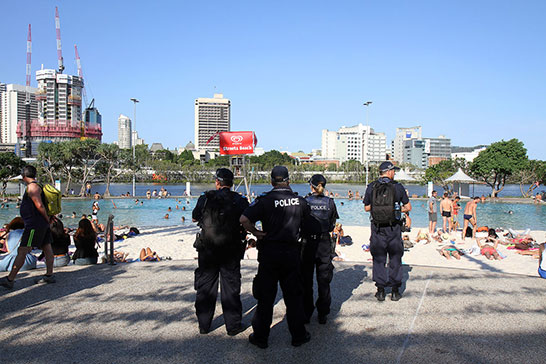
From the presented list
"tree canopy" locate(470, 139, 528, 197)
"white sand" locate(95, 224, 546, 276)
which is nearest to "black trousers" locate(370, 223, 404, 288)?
"white sand" locate(95, 224, 546, 276)

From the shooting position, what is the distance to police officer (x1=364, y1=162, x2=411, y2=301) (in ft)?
18.3

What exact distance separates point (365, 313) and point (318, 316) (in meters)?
0.68

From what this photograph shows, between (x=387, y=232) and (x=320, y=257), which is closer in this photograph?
(x=320, y=257)

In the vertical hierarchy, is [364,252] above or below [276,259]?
below

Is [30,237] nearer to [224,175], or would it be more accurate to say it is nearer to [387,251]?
[224,175]

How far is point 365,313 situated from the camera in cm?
523

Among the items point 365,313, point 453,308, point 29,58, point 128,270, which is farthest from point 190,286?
point 29,58

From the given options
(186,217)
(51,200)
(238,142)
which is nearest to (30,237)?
(51,200)

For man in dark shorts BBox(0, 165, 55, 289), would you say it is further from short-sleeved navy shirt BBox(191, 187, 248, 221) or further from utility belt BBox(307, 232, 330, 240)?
utility belt BBox(307, 232, 330, 240)

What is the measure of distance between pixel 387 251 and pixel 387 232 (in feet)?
0.94

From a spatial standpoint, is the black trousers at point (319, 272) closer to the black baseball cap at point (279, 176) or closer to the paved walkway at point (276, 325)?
the paved walkway at point (276, 325)

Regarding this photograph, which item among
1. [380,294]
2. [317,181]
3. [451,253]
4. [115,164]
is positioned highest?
[115,164]

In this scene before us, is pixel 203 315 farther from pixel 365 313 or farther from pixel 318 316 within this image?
pixel 365 313

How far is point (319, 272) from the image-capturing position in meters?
5.01
